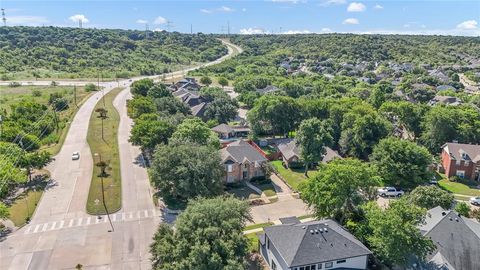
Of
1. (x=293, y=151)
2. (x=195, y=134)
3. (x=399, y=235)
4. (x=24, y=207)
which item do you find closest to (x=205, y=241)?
(x=399, y=235)

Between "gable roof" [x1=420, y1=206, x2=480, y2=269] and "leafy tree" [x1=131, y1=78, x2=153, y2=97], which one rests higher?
"leafy tree" [x1=131, y1=78, x2=153, y2=97]

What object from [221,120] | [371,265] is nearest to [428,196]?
[371,265]

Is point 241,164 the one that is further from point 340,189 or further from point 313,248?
point 313,248

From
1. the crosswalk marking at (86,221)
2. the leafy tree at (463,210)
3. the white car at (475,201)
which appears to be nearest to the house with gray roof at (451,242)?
the leafy tree at (463,210)

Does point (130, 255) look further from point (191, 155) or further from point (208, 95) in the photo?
point (208, 95)

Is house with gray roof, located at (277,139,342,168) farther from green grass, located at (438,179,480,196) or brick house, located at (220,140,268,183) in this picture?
green grass, located at (438,179,480,196)

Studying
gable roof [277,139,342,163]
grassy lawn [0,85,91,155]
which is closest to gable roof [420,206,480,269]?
gable roof [277,139,342,163]
